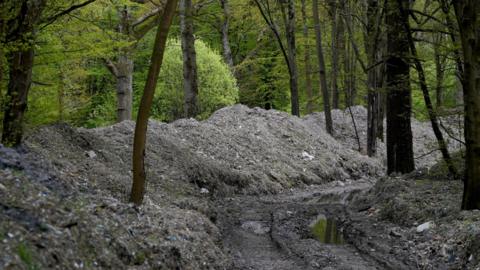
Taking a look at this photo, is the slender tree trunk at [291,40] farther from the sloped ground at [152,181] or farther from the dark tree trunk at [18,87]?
the dark tree trunk at [18,87]

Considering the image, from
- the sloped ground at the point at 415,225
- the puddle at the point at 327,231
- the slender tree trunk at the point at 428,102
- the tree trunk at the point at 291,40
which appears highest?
the tree trunk at the point at 291,40

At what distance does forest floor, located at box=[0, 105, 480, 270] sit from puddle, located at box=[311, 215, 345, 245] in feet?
0.10

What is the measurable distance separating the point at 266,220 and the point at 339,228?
56.6 inches

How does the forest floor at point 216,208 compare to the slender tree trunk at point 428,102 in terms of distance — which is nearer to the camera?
the forest floor at point 216,208

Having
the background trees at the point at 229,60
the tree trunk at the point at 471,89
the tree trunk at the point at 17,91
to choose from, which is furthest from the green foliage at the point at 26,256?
the tree trunk at the point at 471,89

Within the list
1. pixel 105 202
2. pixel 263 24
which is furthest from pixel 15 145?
pixel 263 24

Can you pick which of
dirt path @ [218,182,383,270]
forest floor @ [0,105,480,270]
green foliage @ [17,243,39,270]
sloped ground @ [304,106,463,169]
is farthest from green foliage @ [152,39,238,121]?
green foliage @ [17,243,39,270]

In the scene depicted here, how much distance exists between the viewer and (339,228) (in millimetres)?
10297

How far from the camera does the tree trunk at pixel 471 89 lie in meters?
8.34

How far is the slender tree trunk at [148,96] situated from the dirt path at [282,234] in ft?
5.30

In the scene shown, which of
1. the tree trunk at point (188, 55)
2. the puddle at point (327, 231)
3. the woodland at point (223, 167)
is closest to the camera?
the woodland at point (223, 167)

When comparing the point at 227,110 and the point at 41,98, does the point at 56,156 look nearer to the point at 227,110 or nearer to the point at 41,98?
the point at 41,98

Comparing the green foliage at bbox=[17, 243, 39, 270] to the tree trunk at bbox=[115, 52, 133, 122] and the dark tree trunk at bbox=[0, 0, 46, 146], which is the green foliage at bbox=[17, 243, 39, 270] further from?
the tree trunk at bbox=[115, 52, 133, 122]

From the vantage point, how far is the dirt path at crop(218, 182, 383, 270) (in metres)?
7.79
